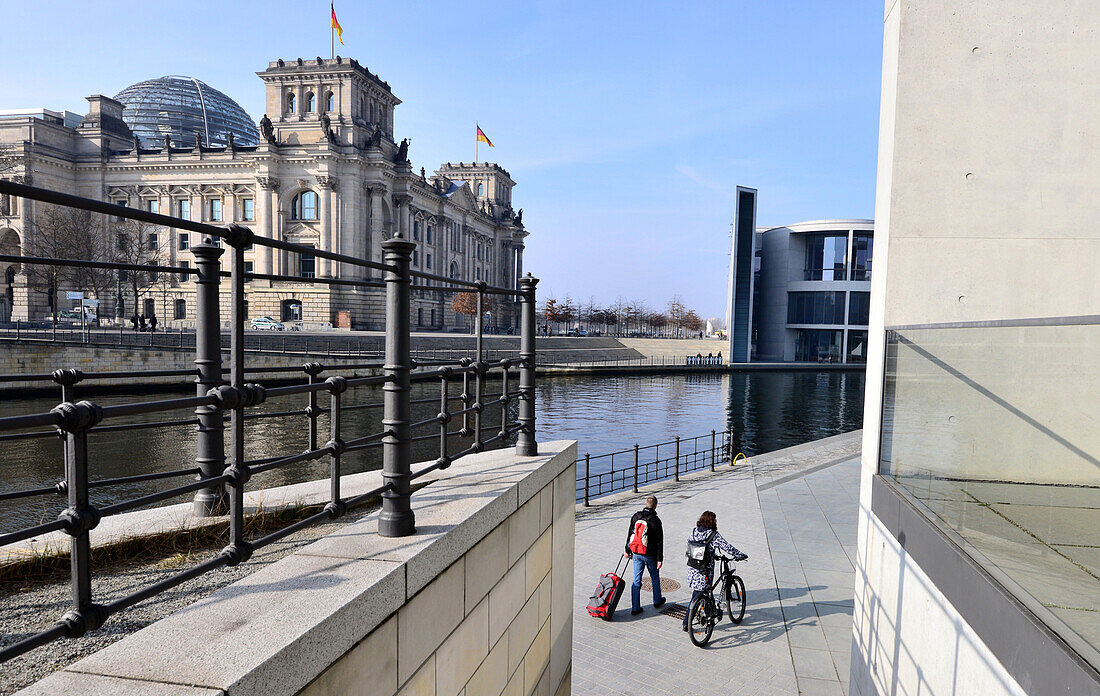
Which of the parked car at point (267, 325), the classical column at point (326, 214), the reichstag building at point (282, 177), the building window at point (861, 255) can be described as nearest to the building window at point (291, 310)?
the reichstag building at point (282, 177)

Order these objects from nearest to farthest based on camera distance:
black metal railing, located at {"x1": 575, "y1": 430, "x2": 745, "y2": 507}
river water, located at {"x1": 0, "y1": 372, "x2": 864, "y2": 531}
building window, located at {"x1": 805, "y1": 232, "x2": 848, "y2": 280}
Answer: river water, located at {"x1": 0, "y1": 372, "x2": 864, "y2": 531} < black metal railing, located at {"x1": 575, "y1": 430, "x2": 745, "y2": 507} < building window, located at {"x1": 805, "y1": 232, "x2": 848, "y2": 280}

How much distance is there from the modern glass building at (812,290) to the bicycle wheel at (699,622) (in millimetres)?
67326

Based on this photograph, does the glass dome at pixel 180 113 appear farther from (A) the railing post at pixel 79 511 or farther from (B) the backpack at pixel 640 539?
(A) the railing post at pixel 79 511

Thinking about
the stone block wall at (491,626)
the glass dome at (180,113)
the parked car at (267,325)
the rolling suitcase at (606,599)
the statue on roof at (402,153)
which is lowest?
the rolling suitcase at (606,599)

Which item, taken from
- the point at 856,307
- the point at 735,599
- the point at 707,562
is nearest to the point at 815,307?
the point at 856,307

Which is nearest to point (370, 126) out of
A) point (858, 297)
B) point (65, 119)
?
point (65, 119)

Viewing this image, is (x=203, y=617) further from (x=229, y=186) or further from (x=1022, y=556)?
(x=229, y=186)

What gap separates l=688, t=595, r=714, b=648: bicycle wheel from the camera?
835cm

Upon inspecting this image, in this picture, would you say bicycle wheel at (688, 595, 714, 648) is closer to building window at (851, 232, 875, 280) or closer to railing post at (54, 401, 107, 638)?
railing post at (54, 401, 107, 638)

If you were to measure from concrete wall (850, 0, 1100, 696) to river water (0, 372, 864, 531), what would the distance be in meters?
4.52

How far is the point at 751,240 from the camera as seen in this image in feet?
235

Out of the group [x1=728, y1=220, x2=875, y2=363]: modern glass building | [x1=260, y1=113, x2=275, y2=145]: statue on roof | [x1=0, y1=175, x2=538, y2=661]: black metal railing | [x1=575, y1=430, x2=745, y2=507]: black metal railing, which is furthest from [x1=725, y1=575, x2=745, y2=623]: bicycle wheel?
[x1=260, y1=113, x2=275, y2=145]: statue on roof

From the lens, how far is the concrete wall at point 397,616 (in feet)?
6.49

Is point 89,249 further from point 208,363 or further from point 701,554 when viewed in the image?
point 208,363
